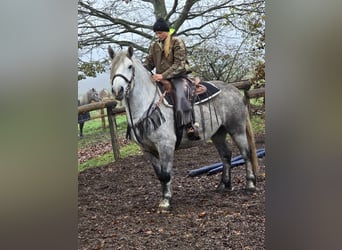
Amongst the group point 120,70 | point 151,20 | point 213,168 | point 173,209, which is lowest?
point 173,209

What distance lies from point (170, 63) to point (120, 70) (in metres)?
0.24

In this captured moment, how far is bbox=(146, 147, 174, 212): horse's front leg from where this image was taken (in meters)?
2.13

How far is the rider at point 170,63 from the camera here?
2111 mm

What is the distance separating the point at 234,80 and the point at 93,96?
2.23 ft

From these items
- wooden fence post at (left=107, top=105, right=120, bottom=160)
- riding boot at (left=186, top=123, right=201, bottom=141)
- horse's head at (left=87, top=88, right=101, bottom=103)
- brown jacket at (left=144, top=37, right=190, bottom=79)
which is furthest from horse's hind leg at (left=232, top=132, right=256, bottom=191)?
horse's head at (left=87, top=88, right=101, bottom=103)

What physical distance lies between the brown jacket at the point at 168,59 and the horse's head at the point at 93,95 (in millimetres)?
264

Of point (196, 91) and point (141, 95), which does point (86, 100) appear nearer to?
point (141, 95)

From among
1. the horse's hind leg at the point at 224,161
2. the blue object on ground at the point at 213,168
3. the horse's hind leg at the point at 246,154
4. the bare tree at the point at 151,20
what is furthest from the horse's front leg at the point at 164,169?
the bare tree at the point at 151,20

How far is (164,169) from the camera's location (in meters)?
2.13

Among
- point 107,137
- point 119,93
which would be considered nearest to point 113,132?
point 107,137

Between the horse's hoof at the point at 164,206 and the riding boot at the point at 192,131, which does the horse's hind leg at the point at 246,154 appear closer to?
the riding boot at the point at 192,131
